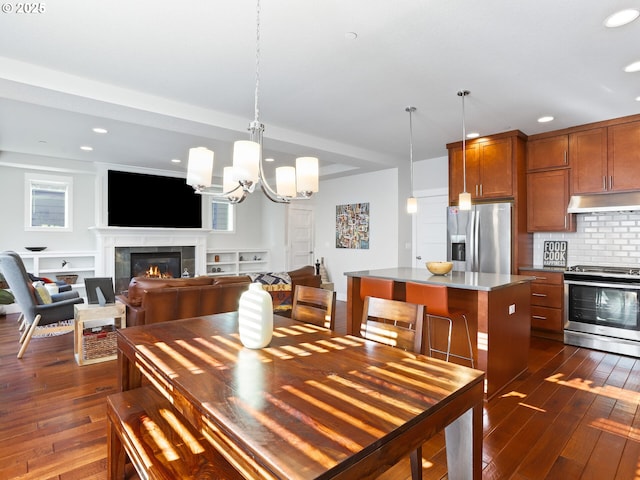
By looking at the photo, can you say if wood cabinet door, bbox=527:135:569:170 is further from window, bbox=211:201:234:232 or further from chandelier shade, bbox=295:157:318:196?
window, bbox=211:201:234:232

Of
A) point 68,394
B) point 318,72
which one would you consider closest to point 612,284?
point 318,72

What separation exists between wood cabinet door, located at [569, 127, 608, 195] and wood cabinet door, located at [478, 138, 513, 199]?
71 centimetres

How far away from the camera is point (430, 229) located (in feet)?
20.4

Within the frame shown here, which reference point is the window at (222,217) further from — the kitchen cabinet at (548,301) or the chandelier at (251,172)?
the kitchen cabinet at (548,301)

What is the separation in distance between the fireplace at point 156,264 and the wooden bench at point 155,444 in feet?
18.3

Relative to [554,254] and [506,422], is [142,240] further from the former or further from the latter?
[554,254]

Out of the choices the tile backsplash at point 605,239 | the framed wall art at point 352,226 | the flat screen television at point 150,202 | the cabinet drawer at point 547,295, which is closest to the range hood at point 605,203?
the tile backsplash at point 605,239

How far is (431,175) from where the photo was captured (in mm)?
6180

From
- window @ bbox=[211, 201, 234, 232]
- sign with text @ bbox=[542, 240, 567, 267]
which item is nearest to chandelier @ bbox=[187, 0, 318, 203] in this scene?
sign with text @ bbox=[542, 240, 567, 267]

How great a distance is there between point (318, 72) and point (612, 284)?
3821 mm

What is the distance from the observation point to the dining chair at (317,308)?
212cm

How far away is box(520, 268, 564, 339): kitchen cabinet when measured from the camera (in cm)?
421

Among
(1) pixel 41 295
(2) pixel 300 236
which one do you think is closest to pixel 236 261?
(2) pixel 300 236

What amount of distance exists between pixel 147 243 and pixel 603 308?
23.8 feet
